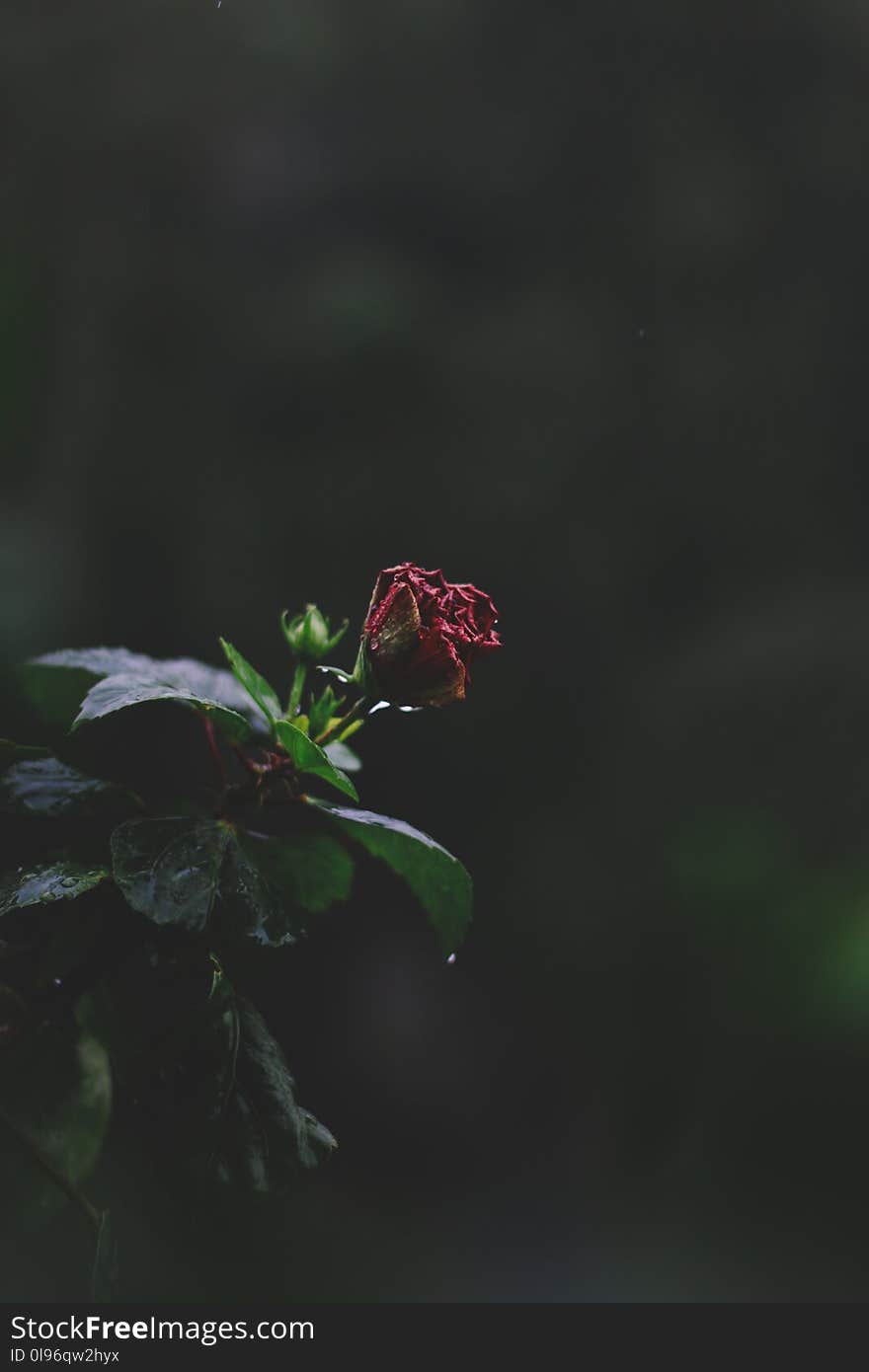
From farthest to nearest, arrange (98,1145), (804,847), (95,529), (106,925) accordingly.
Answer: (804,847), (95,529), (98,1145), (106,925)

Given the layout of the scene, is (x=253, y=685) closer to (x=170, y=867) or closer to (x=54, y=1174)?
(x=170, y=867)

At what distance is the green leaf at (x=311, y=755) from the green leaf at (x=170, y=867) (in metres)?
0.05

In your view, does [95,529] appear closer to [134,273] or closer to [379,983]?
[134,273]

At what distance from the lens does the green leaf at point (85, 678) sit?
1.58ft

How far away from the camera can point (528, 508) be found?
113 cm

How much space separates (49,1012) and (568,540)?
0.81m

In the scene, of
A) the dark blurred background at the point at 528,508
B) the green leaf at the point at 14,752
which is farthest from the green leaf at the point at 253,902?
the dark blurred background at the point at 528,508

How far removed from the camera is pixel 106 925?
0.43 metres

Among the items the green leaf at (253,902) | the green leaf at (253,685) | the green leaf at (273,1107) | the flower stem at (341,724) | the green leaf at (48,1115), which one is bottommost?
the green leaf at (48,1115)

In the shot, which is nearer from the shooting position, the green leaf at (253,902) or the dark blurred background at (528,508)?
the green leaf at (253,902)

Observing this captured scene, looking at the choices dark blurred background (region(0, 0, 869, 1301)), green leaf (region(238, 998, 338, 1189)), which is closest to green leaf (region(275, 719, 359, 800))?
green leaf (region(238, 998, 338, 1189))

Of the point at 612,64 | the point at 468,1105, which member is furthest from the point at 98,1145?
the point at 612,64

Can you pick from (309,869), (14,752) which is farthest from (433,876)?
(14,752)

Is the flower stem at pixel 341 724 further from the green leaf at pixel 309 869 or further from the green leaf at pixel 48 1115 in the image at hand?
the green leaf at pixel 48 1115
